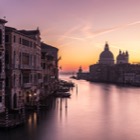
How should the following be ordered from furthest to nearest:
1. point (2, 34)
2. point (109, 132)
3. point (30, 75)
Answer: point (30, 75), point (2, 34), point (109, 132)

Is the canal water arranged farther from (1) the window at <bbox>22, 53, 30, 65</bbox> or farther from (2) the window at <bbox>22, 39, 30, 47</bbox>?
(2) the window at <bbox>22, 39, 30, 47</bbox>

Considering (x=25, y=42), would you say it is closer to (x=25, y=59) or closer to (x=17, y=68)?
(x=25, y=59)

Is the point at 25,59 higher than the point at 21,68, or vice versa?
the point at 25,59

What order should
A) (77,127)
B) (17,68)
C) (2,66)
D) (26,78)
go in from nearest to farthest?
(77,127)
(2,66)
(17,68)
(26,78)

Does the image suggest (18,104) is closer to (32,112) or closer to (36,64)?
(32,112)

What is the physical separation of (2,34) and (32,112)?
13.5 metres

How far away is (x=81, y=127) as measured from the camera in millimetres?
41938

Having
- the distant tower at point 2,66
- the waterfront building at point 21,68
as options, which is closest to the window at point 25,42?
the waterfront building at point 21,68

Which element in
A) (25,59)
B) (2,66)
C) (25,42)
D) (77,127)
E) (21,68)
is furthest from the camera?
(25,59)

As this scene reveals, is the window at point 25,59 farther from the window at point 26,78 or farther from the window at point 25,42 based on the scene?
the window at point 26,78

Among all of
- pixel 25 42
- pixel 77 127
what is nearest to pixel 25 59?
pixel 25 42

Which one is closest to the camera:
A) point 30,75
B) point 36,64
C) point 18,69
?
point 18,69

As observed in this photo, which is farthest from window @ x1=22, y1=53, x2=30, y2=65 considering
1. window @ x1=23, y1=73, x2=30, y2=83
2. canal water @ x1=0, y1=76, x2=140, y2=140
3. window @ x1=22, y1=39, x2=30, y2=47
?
canal water @ x1=0, y1=76, x2=140, y2=140

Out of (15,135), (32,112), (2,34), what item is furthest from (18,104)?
(15,135)
